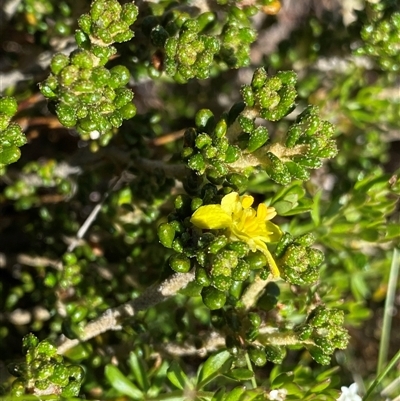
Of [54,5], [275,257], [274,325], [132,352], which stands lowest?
[132,352]

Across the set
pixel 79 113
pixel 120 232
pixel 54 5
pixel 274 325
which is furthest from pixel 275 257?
pixel 54 5

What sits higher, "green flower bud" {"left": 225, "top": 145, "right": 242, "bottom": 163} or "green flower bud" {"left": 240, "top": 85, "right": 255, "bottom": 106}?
"green flower bud" {"left": 240, "top": 85, "right": 255, "bottom": 106}

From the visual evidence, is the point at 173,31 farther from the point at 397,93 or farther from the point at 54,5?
the point at 397,93

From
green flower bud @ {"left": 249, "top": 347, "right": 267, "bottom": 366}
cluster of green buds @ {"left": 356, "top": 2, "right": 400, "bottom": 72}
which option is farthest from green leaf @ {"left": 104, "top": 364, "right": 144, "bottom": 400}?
cluster of green buds @ {"left": 356, "top": 2, "right": 400, "bottom": 72}

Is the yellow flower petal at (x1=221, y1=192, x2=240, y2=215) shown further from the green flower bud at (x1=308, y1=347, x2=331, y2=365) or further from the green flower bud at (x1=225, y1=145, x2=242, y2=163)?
the green flower bud at (x1=308, y1=347, x2=331, y2=365)

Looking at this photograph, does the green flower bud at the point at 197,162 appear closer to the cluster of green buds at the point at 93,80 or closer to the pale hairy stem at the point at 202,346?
the cluster of green buds at the point at 93,80
